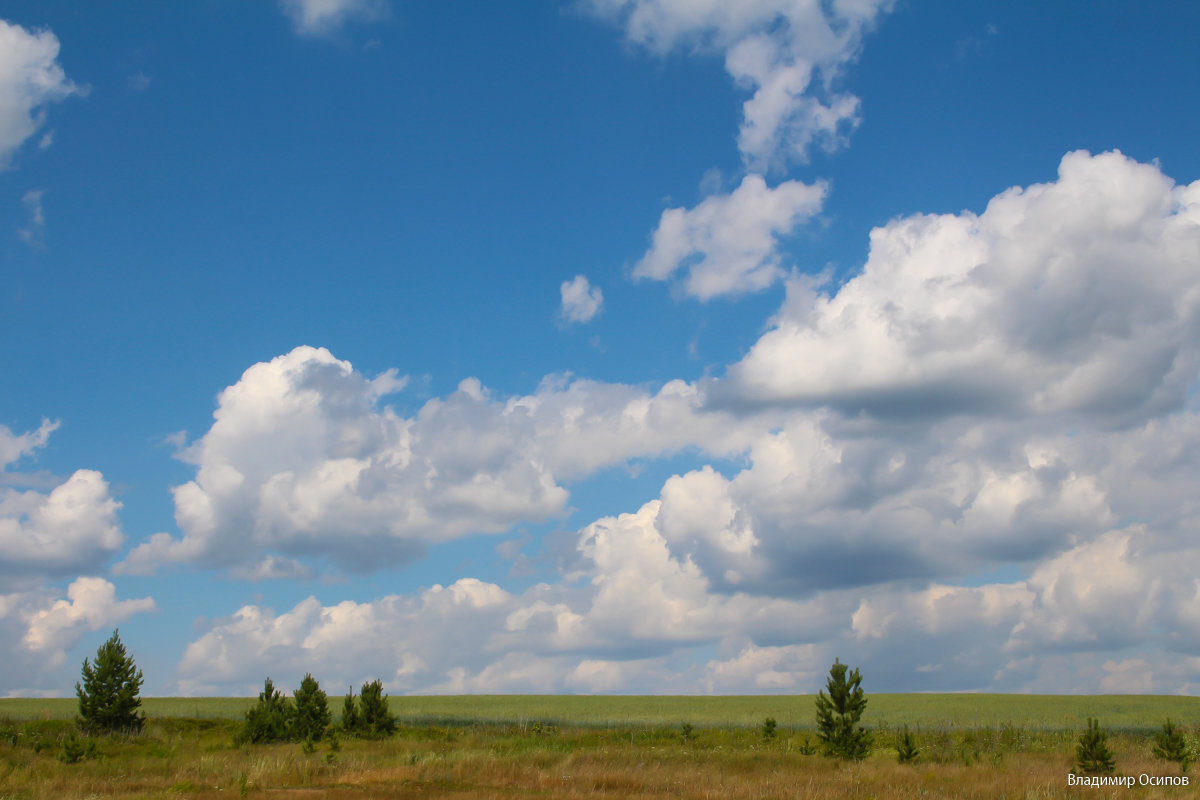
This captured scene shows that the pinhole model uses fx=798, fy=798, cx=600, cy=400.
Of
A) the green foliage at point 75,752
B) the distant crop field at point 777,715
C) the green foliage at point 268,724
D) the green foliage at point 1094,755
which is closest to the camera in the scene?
the green foliage at point 1094,755

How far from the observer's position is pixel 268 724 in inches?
1582

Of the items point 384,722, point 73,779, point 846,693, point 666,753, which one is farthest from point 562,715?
point 73,779

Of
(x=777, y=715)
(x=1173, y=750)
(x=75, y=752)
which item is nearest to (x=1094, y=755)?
(x=1173, y=750)

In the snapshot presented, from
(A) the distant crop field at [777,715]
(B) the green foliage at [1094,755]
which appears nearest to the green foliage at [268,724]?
(A) the distant crop field at [777,715]

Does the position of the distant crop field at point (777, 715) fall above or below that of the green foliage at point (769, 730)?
below

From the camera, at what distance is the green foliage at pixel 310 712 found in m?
41.5

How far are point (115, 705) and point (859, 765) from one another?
125 feet

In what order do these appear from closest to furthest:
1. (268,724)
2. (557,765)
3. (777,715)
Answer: (557,765) → (268,724) → (777,715)

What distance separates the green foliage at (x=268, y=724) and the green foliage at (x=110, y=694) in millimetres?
7210

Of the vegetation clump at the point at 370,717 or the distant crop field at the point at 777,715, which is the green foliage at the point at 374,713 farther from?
the distant crop field at the point at 777,715

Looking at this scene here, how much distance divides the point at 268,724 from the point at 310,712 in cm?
275

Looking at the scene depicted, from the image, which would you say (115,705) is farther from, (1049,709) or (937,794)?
(1049,709)

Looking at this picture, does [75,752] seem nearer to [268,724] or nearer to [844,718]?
[268,724]

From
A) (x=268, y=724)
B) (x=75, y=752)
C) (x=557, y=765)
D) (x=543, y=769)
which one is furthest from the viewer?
(x=268, y=724)
